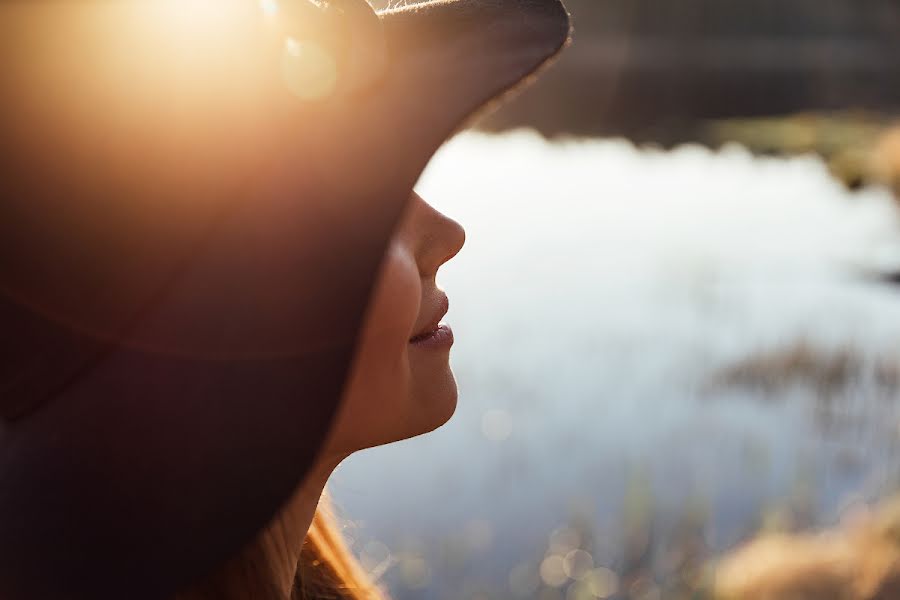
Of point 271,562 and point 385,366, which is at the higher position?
point 385,366

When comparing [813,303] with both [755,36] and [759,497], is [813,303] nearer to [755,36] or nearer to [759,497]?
[759,497]

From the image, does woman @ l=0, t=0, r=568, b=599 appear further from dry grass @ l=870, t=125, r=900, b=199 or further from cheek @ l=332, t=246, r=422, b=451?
dry grass @ l=870, t=125, r=900, b=199

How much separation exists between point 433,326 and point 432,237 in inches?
5.1

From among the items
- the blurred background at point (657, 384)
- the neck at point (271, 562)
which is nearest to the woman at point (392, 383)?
the neck at point (271, 562)

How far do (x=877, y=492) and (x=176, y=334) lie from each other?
641 cm

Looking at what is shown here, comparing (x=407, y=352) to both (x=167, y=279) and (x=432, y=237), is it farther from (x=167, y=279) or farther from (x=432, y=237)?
(x=167, y=279)

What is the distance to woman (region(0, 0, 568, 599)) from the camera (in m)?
1.00

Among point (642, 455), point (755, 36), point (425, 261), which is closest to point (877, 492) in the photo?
point (642, 455)

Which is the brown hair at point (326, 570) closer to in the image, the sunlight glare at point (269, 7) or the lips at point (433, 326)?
the lips at point (433, 326)

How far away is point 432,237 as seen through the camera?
1.44 metres

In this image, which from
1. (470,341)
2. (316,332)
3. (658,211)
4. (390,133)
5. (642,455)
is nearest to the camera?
(316,332)

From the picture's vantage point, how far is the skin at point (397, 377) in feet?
4.38

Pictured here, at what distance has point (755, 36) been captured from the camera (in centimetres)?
3575

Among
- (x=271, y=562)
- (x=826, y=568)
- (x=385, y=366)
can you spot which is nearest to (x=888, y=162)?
(x=826, y=568)
